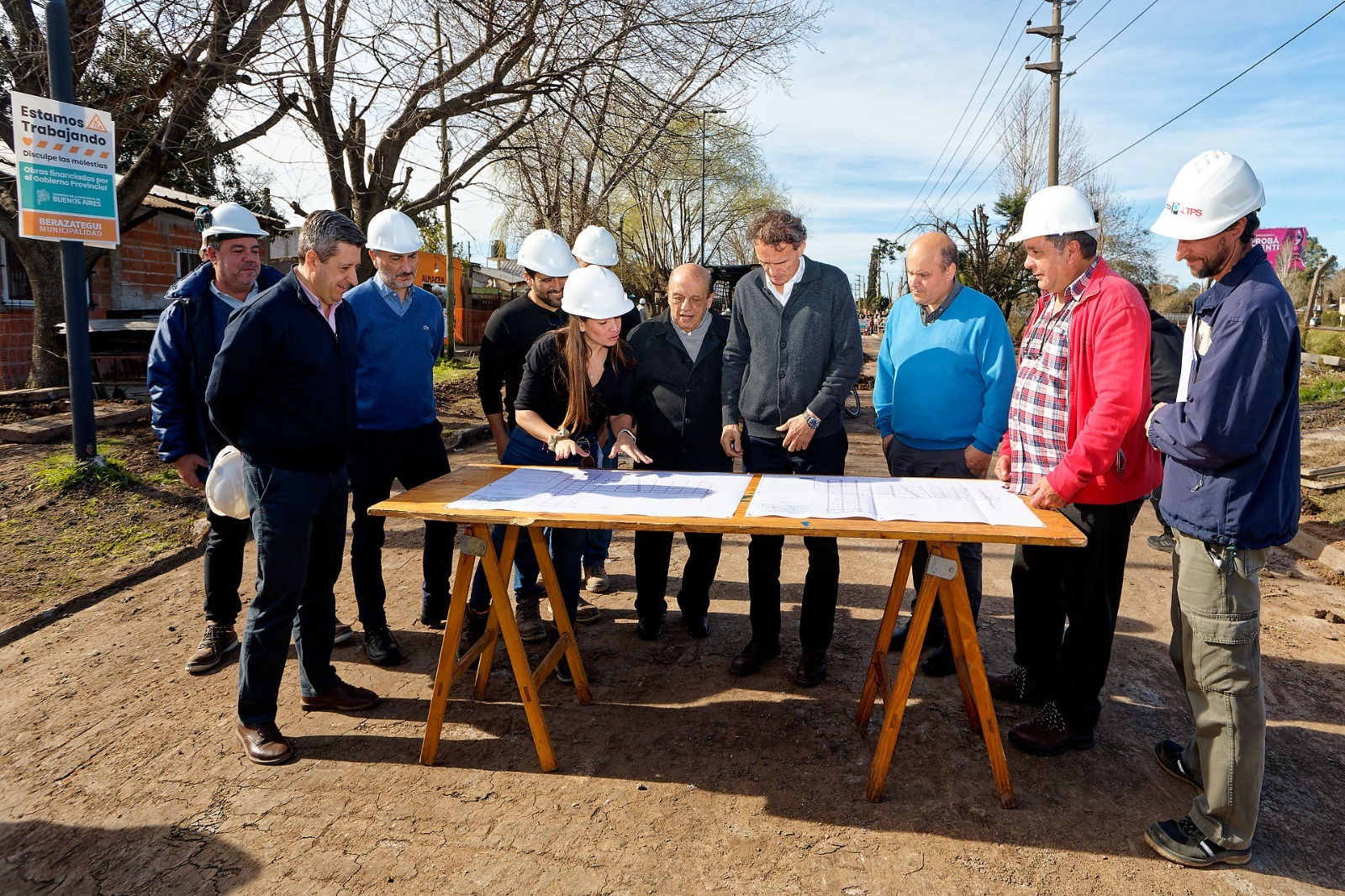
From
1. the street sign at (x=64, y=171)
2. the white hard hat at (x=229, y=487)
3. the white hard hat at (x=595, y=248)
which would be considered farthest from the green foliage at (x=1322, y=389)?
the street sign at (x=64, y=171)

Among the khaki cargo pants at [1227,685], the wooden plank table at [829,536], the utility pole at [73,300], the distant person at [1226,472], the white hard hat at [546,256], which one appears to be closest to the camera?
the distant person at [1226,472]

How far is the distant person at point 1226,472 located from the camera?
2.40 m

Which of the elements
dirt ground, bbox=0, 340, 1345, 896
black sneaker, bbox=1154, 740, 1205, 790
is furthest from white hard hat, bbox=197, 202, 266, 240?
black sneaker, bbox=1154, 740, 1205, 790

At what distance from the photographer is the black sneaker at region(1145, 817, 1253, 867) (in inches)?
102

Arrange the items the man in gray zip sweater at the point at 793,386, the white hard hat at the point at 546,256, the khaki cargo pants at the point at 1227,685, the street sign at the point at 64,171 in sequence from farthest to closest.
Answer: the street sign at the point at 64,171, the white hard hat at the point at 546,256, the man in gray zip sweater at the point at 793,386, the khaki cargo pants at the point at 1227,685

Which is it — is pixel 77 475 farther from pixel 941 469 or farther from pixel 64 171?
pixel 941 469

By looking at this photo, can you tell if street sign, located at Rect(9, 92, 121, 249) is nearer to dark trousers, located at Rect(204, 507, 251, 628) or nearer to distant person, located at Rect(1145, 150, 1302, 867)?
dark trousers, located at Rect(204, 507, 251, 628)

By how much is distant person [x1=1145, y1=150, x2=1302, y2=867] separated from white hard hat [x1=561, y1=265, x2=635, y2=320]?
2.13 metres

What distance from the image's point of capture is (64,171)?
6457 mm

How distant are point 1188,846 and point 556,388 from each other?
2.99 metres

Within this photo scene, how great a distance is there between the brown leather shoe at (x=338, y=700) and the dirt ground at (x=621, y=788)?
2.2 inches

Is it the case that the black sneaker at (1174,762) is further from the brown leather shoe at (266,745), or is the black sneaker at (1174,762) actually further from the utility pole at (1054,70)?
the utility pole at (1054,70)

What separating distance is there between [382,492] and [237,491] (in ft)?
2.50

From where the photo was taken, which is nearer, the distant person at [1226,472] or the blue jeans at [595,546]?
the distant person at [1226,472]
